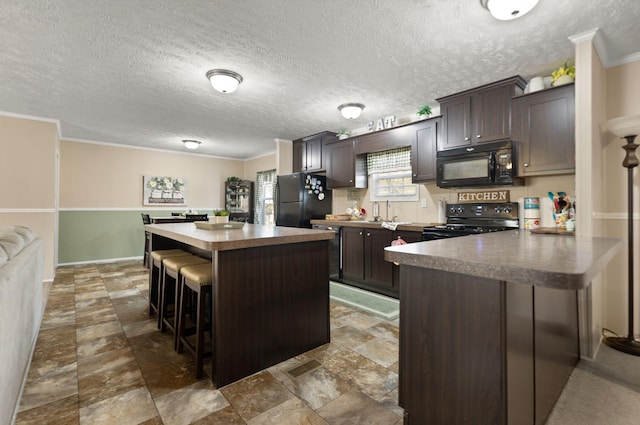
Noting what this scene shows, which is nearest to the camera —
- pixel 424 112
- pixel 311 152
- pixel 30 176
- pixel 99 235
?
pixel 424 112

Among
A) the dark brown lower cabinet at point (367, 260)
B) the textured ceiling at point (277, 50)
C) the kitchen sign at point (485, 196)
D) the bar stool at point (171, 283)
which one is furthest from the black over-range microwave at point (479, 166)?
the bar stool at point (171, 283)

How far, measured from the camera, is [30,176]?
4289mm

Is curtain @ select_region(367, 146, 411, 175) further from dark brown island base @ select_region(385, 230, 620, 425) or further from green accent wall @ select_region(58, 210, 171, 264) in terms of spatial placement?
green accent wall @ select_region(58, 210, 171, 264)

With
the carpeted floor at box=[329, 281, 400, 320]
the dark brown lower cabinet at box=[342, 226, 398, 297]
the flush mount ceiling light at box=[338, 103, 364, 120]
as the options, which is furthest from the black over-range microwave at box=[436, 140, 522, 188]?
the carpeted floor at box=[329, 281, 400, 320]

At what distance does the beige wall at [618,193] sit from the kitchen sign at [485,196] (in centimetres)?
84

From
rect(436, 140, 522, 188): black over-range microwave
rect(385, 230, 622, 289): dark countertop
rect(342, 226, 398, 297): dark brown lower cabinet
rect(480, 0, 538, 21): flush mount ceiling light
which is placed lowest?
rect(342, 226, 398, 297): dark brown lower cabinet

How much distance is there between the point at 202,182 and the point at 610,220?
7132 millimetres

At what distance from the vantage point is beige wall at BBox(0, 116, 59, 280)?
4.16 metres

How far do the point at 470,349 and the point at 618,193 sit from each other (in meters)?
2.65

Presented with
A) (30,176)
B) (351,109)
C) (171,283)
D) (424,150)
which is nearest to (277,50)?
(351,109)

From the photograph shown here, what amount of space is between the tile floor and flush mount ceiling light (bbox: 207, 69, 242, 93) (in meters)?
2.37

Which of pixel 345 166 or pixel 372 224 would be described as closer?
pixel 372 224

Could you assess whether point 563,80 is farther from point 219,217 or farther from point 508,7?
point 219,217

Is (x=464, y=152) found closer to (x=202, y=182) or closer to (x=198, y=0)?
(x=198, y=0)
